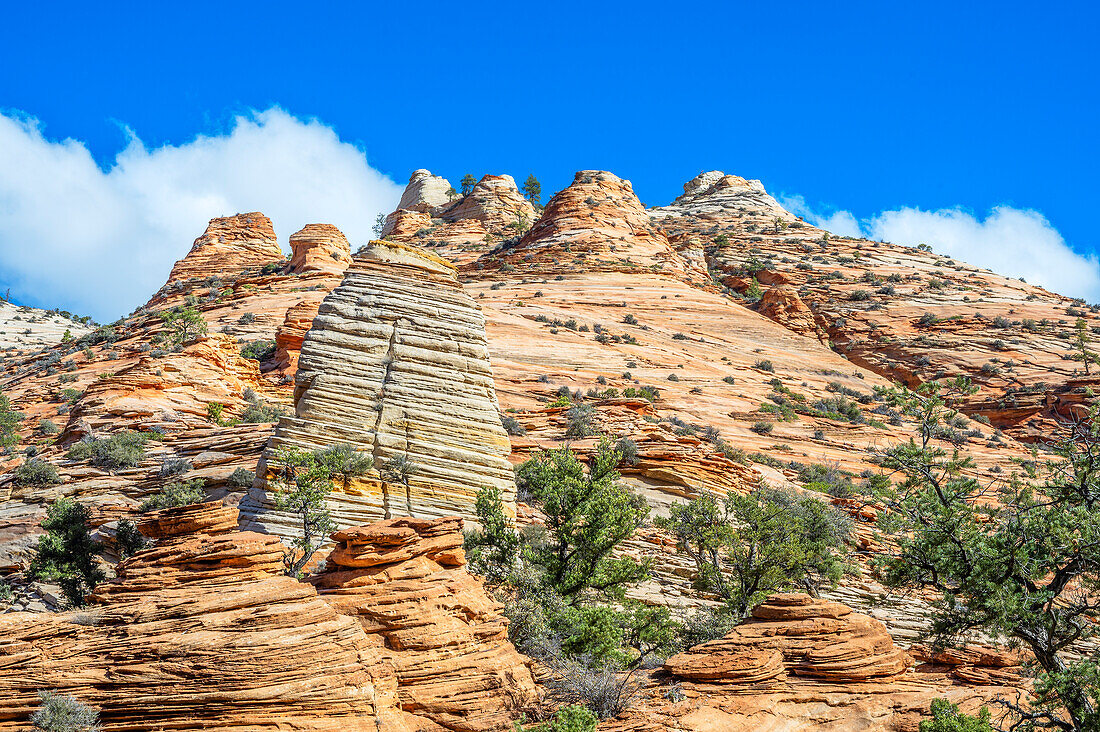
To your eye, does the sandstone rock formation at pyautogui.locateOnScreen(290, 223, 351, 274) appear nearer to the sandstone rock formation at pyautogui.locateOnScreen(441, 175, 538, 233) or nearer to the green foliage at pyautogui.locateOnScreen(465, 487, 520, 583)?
the sandstone rock formation at pyautogui.locateOnScreen(441, 175, 538, 233)

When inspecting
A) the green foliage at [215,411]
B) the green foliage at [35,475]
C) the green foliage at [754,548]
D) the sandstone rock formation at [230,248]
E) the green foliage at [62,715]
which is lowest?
the green foliage at [62,715]

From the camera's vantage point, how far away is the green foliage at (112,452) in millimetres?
19562

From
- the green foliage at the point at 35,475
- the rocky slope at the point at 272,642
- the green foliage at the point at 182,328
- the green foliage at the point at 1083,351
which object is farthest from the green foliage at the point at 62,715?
the green foliage at the point at 182,328

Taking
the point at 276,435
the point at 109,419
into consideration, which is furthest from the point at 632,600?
the point at 109,419

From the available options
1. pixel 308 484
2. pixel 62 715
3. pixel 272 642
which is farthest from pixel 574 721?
pixel 308 484

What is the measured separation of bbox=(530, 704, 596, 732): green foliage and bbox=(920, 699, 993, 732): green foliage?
4064mm

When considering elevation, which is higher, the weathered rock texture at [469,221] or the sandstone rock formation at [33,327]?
the weathered rock texture at [469,221]

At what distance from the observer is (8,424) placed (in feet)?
89.6

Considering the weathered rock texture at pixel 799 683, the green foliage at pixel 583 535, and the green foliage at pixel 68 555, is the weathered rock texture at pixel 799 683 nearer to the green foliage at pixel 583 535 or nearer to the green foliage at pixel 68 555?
the green foliage at pixel 583 535

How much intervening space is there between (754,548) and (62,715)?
45.7 feet

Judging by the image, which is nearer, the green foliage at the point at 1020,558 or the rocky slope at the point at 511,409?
the green foliage at the point at 1020,558

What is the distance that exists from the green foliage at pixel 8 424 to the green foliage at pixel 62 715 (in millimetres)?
22632

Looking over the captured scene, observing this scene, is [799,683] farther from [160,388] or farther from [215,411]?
[160,388]

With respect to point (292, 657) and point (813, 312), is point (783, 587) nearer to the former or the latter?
point (292, 657)
